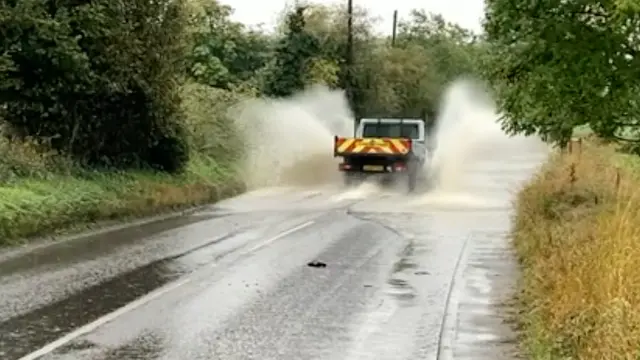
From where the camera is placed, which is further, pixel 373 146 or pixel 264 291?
pixel 373 146

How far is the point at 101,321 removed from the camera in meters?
9.81

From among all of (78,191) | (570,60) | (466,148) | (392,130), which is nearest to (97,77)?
(78,191)

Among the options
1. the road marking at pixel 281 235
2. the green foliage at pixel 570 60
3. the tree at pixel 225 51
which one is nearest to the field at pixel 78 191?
the road marking at pixel 281 235

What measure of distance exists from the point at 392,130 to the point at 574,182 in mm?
15321

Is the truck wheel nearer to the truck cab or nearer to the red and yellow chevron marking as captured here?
the red and yellow chevron marking

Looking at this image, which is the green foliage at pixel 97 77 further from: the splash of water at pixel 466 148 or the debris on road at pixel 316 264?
the debris on road at pixel 316 264

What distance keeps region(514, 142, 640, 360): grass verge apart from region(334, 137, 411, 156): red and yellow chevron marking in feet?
44.6

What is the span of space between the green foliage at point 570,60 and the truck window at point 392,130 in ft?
59.1

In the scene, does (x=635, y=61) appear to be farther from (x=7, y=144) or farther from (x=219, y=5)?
(x=219, y=5)

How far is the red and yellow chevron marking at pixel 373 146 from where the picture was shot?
30.3 metres

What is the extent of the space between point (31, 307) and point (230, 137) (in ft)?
75.4

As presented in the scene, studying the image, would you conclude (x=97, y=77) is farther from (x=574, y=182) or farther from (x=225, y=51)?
(x=225, y=51)

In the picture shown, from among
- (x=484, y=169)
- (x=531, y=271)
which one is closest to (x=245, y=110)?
(x=484, y=169)

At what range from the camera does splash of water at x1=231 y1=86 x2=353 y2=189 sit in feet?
110
